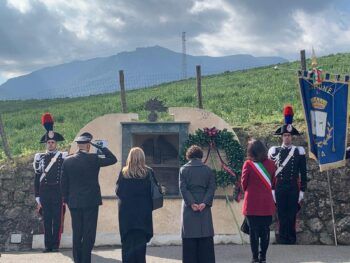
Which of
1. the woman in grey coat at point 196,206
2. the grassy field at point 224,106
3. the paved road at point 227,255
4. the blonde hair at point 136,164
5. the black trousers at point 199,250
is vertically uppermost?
the grassy field at point 224,106

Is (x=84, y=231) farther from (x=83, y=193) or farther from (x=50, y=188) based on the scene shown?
(x=50, y=188)

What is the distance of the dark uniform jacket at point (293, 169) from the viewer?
29.5 ft

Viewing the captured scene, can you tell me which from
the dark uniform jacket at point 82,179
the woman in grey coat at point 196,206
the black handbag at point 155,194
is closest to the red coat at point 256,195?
the woman in grey coat at point 196,206

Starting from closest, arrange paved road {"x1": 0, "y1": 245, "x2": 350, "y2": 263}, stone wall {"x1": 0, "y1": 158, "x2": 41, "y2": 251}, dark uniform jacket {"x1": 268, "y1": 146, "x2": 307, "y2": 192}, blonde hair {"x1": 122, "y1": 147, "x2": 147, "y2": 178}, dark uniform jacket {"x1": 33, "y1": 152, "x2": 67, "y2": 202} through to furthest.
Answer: blonde hair {"x1": 122, "y1": 147, "x2": 147, "y2": 178} → paved road {"x1": 0, "y1": 245, "x2": 350, "y2": 263} → dark uniform jacket {"x1": 268, "y1": 146, "x2": 307, "y2": 192} → dark uniform jacket {"x1": 33, "y1": 152, "x2": 67, "y2": 202} → stone wall {"x1": 0, "y1": 158, "x2": 41, "y2": 251}

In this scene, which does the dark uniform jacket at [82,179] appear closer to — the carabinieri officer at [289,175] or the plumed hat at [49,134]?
the plumed hat at [49,134]

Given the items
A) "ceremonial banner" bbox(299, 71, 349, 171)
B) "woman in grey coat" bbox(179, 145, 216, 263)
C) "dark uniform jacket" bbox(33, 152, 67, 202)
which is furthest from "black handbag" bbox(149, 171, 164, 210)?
"ceremonial banner" bbox(299, 71, 349, 171)

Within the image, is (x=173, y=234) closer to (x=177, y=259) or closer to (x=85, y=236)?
(x=177, y=259)

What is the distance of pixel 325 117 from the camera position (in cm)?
911

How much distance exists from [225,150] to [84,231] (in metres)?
3.22

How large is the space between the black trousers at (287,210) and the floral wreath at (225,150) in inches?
34.5

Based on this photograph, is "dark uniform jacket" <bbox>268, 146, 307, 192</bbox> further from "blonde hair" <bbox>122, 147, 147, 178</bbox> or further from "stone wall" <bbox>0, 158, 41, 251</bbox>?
"stone wall" <bbox>0, 158, 41, 251</bbox>

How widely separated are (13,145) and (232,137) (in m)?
6.25

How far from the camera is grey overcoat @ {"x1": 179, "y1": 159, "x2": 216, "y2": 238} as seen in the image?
7016mm

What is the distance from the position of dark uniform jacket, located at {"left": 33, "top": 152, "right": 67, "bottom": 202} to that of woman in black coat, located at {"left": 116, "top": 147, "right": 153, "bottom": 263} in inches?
107
